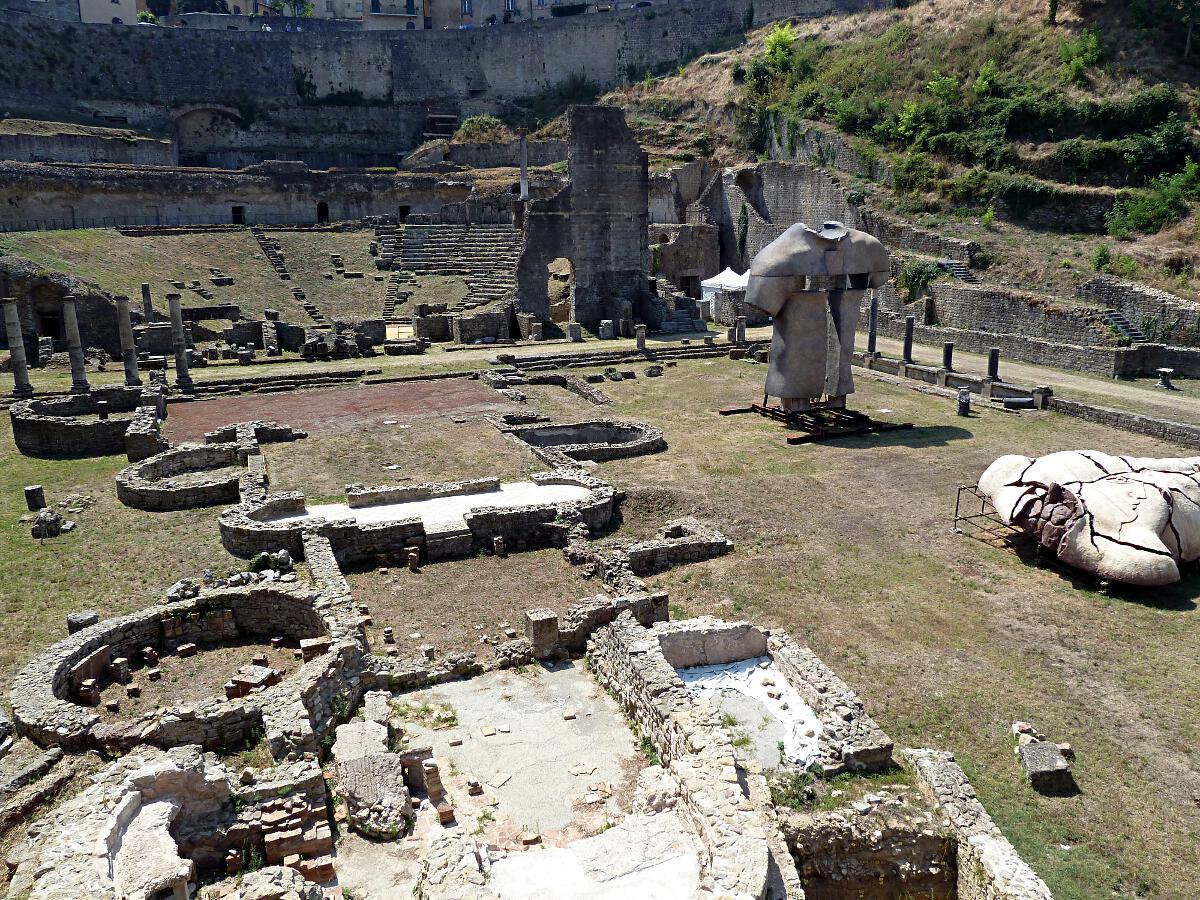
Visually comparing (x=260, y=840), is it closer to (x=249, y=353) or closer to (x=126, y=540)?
(x=126, y=540)

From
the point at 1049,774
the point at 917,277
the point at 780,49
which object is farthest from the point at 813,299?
the point at 780,49

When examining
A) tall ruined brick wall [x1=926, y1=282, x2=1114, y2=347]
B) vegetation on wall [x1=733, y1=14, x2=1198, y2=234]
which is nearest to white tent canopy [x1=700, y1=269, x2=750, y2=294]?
tall ruined brick wall [x1=926, y1=282, x2=1114, y2=347]

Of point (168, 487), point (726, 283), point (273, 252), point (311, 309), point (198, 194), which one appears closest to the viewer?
point (168, 487)

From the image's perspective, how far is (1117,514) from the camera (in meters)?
12.5

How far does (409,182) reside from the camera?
53.5 metres

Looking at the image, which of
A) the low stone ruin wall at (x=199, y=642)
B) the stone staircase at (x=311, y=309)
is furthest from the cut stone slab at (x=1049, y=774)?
the stone staircase at (x=311, y=309)

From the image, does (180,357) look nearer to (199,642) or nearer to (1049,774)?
(199,642)

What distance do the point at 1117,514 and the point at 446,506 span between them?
10.5 metres

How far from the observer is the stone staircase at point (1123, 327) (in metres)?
27.6

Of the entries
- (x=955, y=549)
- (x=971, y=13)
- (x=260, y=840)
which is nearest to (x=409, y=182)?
(x=971, y=13)

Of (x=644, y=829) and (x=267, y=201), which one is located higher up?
(x=267, y=201)

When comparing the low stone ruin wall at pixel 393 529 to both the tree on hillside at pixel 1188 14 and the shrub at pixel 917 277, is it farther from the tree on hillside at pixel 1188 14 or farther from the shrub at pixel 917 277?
the tree on hillside at pixel 1188 14

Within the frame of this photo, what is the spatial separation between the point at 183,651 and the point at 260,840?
4526 mm

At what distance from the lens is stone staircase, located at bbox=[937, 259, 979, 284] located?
1339 inches
